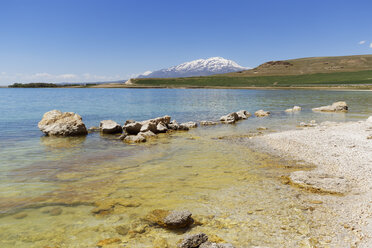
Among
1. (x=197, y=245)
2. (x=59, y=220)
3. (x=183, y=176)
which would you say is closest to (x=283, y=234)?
(x=197, y=245)

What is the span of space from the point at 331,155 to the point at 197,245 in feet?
35.1

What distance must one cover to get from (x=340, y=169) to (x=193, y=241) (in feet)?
28.3

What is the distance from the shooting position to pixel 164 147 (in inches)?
687

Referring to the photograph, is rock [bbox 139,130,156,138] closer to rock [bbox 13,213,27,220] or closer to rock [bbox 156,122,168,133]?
rock [bbox 156,122,168,133]

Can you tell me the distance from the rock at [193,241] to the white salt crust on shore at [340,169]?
320cm

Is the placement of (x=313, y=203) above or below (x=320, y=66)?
below

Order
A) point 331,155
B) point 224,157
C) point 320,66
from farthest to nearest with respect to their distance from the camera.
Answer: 1. point 320,66
2. point 224,157
3. point 331,155

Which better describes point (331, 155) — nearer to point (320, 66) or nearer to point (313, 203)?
point (313, 203)

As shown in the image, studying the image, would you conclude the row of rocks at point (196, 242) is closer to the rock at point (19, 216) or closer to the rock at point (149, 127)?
the rock at point (19, 216)

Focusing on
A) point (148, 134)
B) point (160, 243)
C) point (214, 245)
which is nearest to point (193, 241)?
point (214, 245)

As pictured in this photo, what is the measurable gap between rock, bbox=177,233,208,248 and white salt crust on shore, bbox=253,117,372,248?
3.20 metres

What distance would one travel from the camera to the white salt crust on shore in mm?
6889

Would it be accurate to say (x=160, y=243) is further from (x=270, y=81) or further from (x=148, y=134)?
(x=270, y=81)

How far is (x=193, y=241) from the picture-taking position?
6.23m
